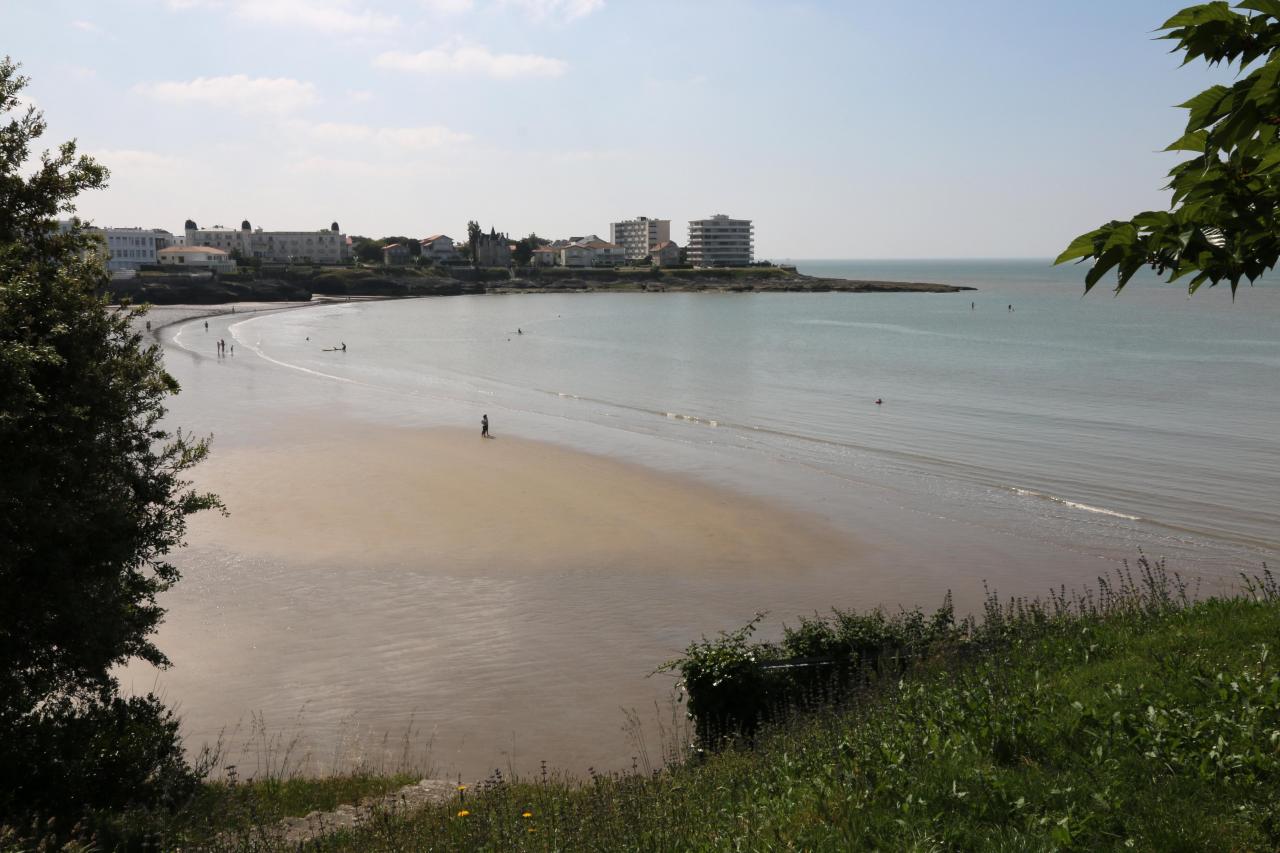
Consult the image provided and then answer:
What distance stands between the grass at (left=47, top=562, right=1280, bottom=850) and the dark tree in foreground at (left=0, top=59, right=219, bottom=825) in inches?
50.8

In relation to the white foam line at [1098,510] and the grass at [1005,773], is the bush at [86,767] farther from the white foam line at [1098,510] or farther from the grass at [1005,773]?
the white foam line at [1098,510]

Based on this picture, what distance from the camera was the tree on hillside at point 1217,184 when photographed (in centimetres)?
324

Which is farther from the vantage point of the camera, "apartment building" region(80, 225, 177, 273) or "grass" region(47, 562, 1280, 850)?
"apartment building" region(80, 225, 177, 273)

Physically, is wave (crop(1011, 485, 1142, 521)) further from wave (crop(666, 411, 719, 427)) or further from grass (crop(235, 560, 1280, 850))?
grass (crop(235, 560, 1280, 850))

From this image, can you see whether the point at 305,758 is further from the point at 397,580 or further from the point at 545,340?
the point at 545,340

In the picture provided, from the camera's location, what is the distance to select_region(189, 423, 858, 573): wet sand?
23.4 m

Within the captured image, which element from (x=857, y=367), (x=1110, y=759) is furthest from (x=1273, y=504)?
(x=857, y=367)

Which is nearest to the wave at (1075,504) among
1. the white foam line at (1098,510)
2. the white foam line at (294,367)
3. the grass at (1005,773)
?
the white foam line at (1098,510)

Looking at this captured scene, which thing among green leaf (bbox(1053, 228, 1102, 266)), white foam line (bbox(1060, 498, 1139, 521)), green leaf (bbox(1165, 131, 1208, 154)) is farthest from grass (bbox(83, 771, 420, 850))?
white foam line (bbox(1060, 498, 1139, 521))

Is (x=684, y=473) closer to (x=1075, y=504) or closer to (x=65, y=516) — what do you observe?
(x=1075, y=504)

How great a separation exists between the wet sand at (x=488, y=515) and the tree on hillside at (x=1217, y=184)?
19323 mm

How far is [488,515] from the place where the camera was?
27609 mm

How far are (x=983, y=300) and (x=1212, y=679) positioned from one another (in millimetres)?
173989

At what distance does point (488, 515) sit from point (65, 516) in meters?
18.1
